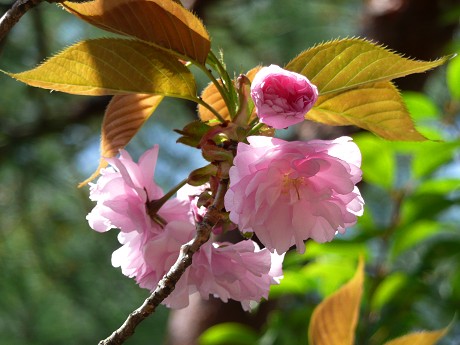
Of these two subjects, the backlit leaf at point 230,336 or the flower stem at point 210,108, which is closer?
the flower stem at point 210,108

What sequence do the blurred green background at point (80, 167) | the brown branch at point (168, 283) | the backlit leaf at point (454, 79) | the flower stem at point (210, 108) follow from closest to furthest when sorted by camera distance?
the brown branch at point (168, 283) < the flower stem at point (210, 108) < the backlit leaf at point (454, 79) < the blurred green background at point (80, 167)

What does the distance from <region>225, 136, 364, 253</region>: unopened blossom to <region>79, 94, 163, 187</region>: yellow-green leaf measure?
15 cm

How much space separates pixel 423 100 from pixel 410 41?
56cm

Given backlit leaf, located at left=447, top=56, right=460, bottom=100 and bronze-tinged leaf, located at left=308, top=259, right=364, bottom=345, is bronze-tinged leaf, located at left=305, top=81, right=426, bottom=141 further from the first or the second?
backlit leaf, located at left=447, top=56, right=460, bottom=100

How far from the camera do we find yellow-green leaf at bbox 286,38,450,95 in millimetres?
533

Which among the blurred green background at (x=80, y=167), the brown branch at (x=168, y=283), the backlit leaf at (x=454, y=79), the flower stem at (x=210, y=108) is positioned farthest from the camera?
the blurred green background at (x=80, y=167)

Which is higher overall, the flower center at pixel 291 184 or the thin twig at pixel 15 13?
the thin twig at pixel 15 13

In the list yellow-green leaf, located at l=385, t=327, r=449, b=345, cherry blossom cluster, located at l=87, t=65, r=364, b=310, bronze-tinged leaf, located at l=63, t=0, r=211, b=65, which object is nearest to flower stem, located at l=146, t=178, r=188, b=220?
cherry blossom cluster, located at l=87, t=65, r=364, b=310

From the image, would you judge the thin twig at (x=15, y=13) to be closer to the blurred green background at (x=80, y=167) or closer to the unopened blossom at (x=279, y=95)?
the unopened blossom at (x=279, y=95)

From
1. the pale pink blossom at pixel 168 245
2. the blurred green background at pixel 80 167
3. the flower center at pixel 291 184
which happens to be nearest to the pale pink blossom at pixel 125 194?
the pale pink blossom at pixel 168 245

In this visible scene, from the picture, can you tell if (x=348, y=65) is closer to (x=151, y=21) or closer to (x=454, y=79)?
(x=151, y=21)

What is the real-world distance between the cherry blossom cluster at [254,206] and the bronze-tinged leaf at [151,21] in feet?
0.20

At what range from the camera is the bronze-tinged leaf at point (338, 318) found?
2.10 ft

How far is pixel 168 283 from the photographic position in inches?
18.6
